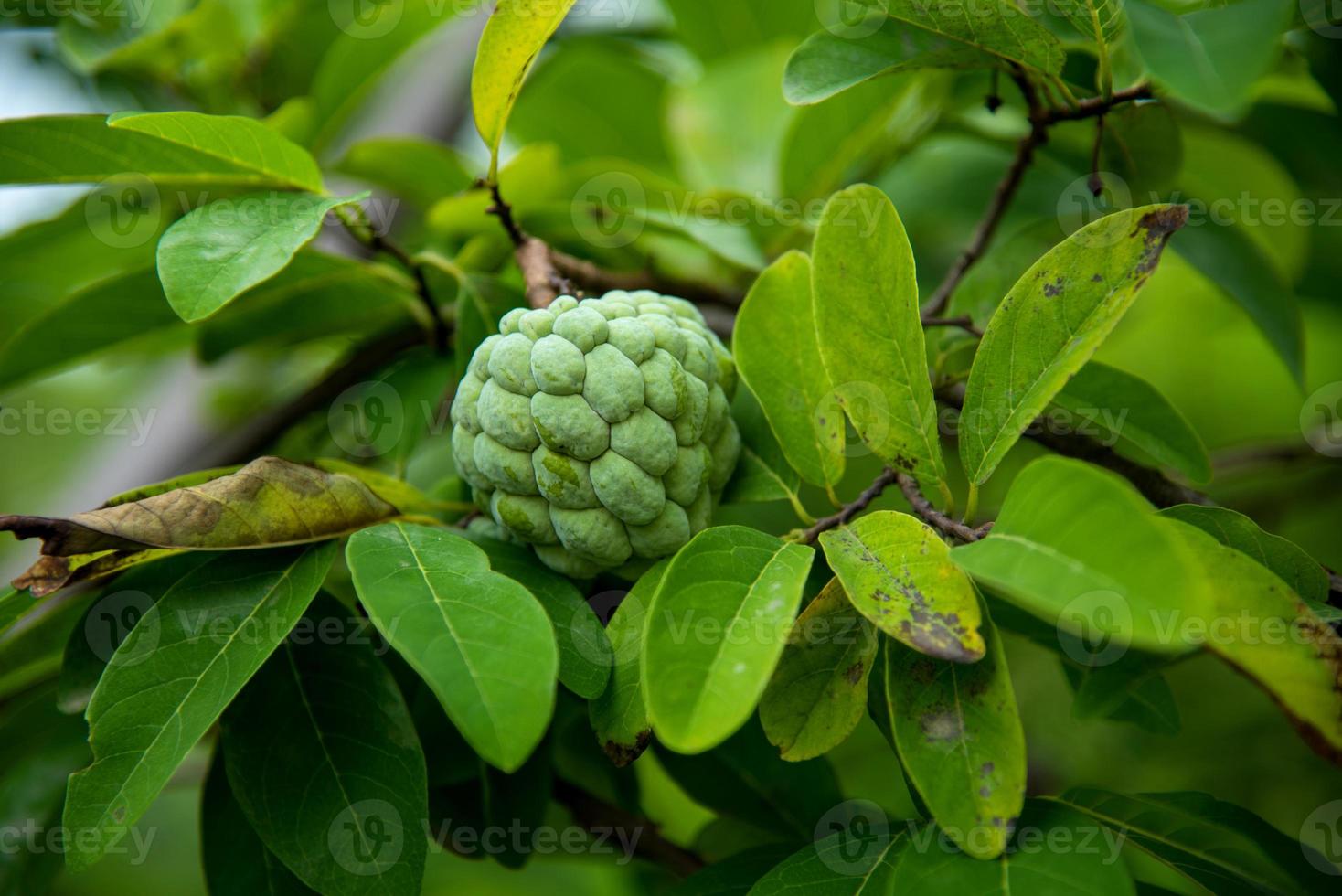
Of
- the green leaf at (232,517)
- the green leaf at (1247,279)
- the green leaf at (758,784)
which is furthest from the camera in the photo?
the green leaf at (1247,279)

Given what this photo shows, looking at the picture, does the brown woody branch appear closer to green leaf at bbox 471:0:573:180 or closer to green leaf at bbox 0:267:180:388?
green leaf at bbox 471:0:573:180

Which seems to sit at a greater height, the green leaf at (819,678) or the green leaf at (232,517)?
the green leaf at (232,517)

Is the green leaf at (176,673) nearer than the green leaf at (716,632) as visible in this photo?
No

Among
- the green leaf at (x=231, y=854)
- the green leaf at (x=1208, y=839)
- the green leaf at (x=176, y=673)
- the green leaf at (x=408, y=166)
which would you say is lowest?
the green leaf at (x=231, y=854)

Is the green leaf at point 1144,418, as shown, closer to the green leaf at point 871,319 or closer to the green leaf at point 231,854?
the green leaf at point 871,319

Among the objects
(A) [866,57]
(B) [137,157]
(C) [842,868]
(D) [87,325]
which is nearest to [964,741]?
(C) [842,868]

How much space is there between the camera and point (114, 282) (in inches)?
55.6

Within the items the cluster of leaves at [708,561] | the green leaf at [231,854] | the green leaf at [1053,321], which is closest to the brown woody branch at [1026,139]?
the cluster of leaves at [708,561]

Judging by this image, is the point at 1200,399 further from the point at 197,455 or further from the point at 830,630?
the point at 197,455

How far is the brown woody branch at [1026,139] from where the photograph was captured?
4.01ft

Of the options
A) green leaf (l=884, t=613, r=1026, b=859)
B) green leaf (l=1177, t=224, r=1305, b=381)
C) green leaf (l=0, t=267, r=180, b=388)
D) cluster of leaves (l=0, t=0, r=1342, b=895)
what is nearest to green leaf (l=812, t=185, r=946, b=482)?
cluster of leaves (l=0, t=0, r=1342, b=895)

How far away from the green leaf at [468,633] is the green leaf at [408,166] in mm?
886

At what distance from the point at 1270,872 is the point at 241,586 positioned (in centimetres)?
124

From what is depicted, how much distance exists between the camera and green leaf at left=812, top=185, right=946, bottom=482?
3.29 ft
